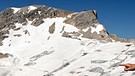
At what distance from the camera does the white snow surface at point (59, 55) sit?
4155 inches

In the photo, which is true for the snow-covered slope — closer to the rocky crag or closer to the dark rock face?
the rocky crag

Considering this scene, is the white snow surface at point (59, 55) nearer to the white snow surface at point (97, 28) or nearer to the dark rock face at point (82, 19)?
the white snow surface at point (97, 28)

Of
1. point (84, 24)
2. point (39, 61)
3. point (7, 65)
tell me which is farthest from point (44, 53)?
point (84, 24)

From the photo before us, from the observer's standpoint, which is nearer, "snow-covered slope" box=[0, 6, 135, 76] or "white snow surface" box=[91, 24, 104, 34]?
"snow-covered slope" box=[0, 6, 135, 76]

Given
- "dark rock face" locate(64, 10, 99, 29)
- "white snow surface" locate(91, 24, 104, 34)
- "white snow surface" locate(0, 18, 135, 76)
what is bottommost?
"white snow surface" locate(0, 18, 135, 76)

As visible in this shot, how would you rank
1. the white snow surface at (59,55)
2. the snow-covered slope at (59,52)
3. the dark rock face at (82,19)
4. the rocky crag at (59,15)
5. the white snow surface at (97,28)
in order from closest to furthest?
1. the white snow surface at (59,55)
2. the snow-covered slope at (59,52)
3. the rocky crag at (59,15)
4. the white snow surface at (97,28)
5. the dark rock face at (82,19)

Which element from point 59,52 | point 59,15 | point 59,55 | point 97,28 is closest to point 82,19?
point 97,28

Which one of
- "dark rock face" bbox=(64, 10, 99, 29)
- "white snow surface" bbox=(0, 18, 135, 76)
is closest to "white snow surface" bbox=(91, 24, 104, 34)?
"white snow surface" bbox=(0, 18, 135, 76)

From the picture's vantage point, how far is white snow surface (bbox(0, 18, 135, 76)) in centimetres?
10553

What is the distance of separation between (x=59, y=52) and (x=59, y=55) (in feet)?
13.9

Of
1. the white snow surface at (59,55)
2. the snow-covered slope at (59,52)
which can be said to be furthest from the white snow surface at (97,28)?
the white snow surface at (59,55)

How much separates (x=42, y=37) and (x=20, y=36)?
40.3 feet

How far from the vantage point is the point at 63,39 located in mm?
154625

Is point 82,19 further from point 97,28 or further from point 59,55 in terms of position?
point 59,55
